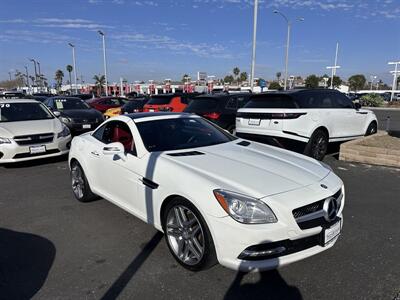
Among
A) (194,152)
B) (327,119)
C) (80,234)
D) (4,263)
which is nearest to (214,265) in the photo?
(194,152)

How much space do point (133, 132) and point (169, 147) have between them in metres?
0.53

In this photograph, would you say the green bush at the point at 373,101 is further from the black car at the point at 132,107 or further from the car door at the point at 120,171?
the car door at the point at 120,171

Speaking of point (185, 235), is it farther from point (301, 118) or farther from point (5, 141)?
point (5, 141)

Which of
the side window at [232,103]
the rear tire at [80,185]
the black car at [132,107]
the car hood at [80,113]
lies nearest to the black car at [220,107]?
the side window at [232,103]

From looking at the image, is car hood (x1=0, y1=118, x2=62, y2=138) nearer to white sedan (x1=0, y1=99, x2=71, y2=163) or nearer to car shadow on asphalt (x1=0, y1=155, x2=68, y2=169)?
white sedan (x1=0, y1=99, x2=71, y2=163)

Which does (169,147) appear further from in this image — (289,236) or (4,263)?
(4,263)

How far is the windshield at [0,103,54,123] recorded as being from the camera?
8406 mm

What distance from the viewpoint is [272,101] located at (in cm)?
755

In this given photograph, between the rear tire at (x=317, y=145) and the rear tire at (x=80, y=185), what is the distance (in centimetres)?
454

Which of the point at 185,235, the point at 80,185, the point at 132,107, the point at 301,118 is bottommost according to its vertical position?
the point at 80,185

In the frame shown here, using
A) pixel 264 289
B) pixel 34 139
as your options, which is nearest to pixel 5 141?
pixel 34 139

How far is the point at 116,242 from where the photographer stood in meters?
3.88

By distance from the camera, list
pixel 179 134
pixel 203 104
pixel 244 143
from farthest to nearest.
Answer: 1. pixel 203 104
2. pixel 244 143
3. pixel 179 134

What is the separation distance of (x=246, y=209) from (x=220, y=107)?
6.99 m
